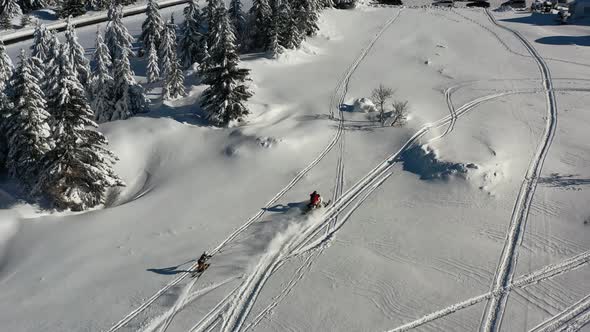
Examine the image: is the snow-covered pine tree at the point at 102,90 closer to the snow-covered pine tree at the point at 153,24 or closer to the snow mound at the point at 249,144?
the snow-covered pine tree at the point at 153,24

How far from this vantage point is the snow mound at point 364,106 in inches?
1355

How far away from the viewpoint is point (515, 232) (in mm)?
21703

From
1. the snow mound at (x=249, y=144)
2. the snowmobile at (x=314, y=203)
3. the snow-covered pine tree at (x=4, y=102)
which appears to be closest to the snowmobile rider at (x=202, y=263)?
the snowmobile at (x=314, y=203)

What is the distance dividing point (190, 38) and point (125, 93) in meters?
13.5

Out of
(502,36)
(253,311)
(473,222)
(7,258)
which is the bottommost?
(7,258)

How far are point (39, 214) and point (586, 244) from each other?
29388mm

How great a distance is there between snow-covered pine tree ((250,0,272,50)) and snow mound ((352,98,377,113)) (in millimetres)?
17362

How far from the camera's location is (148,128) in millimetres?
33500

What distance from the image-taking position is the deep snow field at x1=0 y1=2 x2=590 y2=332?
60.6 ft

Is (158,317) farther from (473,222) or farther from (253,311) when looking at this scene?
(473,222)

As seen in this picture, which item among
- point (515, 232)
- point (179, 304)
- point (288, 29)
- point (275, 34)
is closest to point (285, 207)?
point (179, 304)

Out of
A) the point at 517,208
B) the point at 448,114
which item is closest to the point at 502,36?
the point at 448,114

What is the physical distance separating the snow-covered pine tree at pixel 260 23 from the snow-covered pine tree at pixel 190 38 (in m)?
6.16

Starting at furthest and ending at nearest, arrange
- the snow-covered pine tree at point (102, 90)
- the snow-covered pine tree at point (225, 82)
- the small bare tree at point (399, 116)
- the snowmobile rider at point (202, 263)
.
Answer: the snow-covered pine tree at point (102, 90) → the snow-covered pine tree at point (225, 82) → the small bare tree at point (399, 116) → the snowmobile rider at point (202, 263)
